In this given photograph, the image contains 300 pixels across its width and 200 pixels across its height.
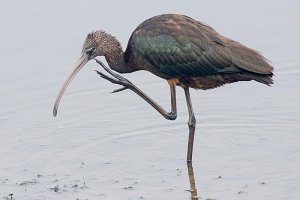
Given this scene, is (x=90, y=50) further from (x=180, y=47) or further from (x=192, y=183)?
(x=192, y=183)

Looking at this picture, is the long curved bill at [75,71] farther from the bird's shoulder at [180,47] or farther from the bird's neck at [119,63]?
the bird's shoulder at [180,47]

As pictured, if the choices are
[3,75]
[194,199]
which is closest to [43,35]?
[3,75]

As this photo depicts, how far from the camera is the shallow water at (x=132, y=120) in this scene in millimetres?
10656

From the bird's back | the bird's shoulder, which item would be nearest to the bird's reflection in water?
the bird's back

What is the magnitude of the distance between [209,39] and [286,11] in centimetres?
483

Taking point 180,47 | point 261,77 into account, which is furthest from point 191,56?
point 261,77

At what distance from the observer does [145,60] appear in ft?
Result: 36.6

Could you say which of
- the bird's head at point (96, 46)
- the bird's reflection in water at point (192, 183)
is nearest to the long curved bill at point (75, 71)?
the bird's head at point (96, 46)

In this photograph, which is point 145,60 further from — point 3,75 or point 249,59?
point 3,75

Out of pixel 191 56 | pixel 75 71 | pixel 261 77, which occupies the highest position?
pixel 191 56

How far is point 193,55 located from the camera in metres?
10.9

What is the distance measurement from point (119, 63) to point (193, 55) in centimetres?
92

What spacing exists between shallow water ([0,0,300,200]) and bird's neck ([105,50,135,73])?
0.85 metres

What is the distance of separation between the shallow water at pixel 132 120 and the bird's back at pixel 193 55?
2.88 feet
